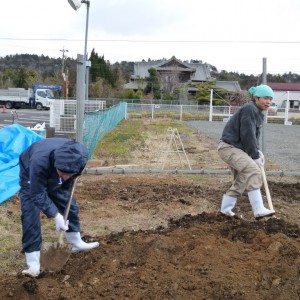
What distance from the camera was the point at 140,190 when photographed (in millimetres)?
7324

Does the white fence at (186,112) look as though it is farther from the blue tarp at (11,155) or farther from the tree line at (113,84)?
the blue tarp at (11,155)

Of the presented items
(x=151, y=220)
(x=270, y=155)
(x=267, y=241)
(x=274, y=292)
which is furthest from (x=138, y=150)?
(x=274, y=292)

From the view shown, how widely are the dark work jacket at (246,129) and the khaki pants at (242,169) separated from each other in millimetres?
75

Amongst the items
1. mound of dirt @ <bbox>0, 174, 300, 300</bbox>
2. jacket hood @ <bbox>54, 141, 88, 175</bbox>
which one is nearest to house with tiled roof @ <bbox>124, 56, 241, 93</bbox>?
mound of dirt @ <bbox>0, 174, 300, 300</bbox>

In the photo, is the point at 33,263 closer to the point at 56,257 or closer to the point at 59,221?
the point at 56,257

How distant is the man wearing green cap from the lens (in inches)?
199

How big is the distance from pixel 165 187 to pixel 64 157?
446 centimetres

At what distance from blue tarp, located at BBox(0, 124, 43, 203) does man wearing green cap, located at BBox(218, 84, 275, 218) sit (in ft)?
11.1

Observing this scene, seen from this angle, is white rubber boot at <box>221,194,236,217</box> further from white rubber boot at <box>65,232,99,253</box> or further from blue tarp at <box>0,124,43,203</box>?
blue tarp at <box>0,124,43,203</box>

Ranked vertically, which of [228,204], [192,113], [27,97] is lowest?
[228,204]

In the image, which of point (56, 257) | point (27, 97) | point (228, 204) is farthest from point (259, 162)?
point (27, 97)

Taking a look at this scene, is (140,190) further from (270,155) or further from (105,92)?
(105,92)

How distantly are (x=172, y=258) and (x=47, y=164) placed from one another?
1428 mm

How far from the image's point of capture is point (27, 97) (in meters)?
42.4
